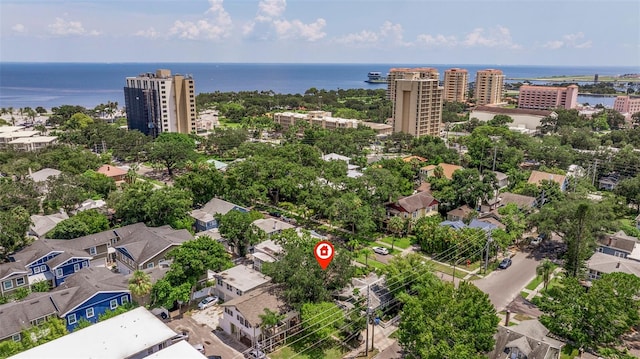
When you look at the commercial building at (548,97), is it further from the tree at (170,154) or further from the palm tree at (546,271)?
the palm tree at (546,271)

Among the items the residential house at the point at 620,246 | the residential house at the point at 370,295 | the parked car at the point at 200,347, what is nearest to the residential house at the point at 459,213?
the residential house at the point at 620,246

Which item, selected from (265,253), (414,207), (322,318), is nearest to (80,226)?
(265,253)

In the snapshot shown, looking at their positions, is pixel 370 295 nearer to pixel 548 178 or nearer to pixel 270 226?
pixel 270 226

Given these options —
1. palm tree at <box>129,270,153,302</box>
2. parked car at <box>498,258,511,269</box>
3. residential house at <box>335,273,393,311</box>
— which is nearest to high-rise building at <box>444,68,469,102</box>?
parked car at <box>498,258,511,269</box>

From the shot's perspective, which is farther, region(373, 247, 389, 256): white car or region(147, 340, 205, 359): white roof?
region(373, 247, 389, 256): white car

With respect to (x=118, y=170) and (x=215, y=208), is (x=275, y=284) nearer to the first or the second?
(x=215, y=208)

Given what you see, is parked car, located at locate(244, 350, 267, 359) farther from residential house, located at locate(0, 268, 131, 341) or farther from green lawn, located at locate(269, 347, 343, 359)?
residential house, located at locate(0, 268, 131, 341)

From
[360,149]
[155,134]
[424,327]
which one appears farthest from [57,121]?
[424,327]
